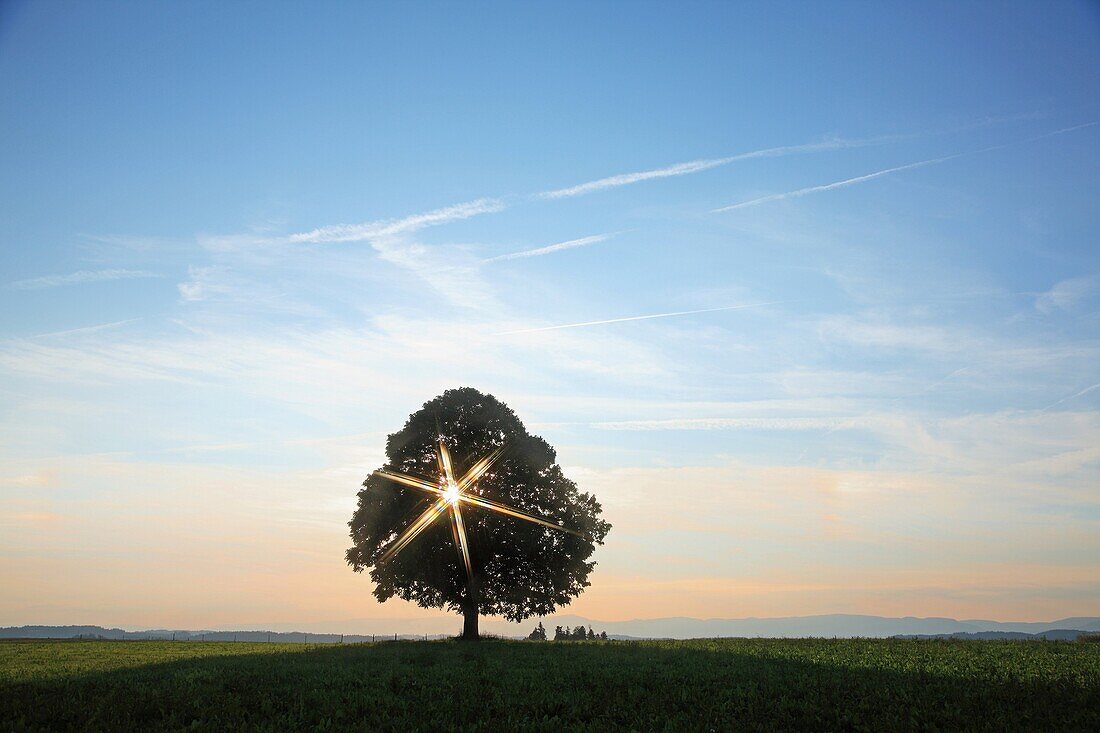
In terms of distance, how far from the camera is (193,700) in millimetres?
20844

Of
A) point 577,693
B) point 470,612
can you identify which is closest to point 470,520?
point 470,612

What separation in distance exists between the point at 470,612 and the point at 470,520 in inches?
254

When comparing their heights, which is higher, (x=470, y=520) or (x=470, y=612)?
(x=470, y=520)

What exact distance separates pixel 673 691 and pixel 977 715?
8.00 metres

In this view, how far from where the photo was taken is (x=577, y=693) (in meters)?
22.5

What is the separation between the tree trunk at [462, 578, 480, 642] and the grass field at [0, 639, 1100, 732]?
19.3 meters

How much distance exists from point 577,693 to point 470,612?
31613mm

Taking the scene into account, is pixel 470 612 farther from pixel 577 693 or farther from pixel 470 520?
pixel 577 693

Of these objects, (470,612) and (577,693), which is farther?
(470,612)

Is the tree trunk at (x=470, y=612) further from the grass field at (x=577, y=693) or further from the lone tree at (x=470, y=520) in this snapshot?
the grass field at (x=577, y=693)

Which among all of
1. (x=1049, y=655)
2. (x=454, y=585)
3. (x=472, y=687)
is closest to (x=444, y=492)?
(x=454, y=585)

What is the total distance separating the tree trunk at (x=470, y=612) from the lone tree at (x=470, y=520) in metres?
0.07

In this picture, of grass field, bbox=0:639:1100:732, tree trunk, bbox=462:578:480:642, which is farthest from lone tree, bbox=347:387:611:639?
grass field, bbox=0:639:1100:732

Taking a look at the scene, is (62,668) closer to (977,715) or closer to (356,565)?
(356,565)
